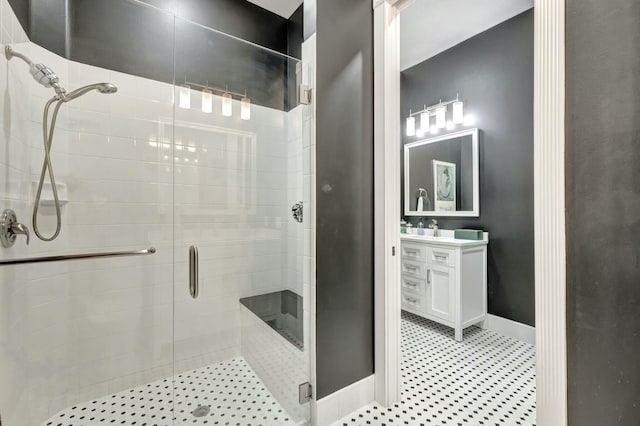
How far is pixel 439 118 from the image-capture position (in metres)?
2.97

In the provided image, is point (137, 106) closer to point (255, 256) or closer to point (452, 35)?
point (255, 256)

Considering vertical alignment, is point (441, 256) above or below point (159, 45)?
A: below

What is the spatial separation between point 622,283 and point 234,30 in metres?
2.57

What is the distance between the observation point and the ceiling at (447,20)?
232 cm

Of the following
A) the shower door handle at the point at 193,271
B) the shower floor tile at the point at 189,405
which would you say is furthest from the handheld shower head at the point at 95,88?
the shower floor tile at the point at 189,405

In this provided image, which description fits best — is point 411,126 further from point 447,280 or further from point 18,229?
point 18,229

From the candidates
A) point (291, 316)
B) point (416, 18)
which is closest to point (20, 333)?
point (291, 316)

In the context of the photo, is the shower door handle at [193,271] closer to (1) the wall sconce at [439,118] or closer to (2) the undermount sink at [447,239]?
(2) the undermount sink at [447,239]

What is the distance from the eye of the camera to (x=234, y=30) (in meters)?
2.06

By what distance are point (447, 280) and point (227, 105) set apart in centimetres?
229

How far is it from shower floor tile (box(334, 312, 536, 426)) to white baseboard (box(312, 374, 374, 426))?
1.4 inches

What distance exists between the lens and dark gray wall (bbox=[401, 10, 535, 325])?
2.38 m

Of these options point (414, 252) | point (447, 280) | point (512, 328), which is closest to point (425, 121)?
point (414, 252)

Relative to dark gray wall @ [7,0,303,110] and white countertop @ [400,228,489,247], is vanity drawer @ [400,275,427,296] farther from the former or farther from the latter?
dark gray wall @ [7,0,303,110]
